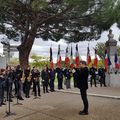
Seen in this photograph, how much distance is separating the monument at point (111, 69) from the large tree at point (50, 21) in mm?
1127

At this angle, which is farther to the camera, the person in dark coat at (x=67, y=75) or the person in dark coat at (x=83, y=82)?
the person in dark coat at (x=67, y=75)

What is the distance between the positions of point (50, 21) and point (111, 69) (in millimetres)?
5654

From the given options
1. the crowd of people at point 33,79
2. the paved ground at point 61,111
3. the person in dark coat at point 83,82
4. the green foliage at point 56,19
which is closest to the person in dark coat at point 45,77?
the crowd of people at point 33,79

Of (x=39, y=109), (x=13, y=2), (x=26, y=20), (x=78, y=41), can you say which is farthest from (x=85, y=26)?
(x=39, y=109)

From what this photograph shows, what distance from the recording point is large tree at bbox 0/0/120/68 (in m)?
22.4

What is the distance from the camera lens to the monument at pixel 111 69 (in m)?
25.2

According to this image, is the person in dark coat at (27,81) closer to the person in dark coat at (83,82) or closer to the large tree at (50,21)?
the large tree at (50,21)

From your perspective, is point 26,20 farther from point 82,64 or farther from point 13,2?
point 82,64

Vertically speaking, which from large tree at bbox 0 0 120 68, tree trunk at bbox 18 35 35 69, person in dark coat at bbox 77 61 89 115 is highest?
large tree at bbox 0 0 120 68

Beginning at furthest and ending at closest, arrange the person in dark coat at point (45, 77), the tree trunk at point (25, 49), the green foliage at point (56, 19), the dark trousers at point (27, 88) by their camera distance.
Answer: the tree trunk at point (25, 49) → the green foliage at point (56, 19) → the person in dark coat at point (45, 77) → the dark trousers at point (27, 88)

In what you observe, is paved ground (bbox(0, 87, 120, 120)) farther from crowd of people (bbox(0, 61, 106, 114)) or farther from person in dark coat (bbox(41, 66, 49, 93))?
person in dark coat (bbox(41, 66, 49, 93))

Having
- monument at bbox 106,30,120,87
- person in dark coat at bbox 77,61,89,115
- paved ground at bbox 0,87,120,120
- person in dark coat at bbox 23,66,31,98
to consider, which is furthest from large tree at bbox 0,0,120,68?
person in dark coat at bbox 77,61,89,115

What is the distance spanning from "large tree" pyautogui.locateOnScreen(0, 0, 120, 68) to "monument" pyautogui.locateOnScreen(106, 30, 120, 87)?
3.70 feet

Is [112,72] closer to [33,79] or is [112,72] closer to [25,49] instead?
[25,49]
